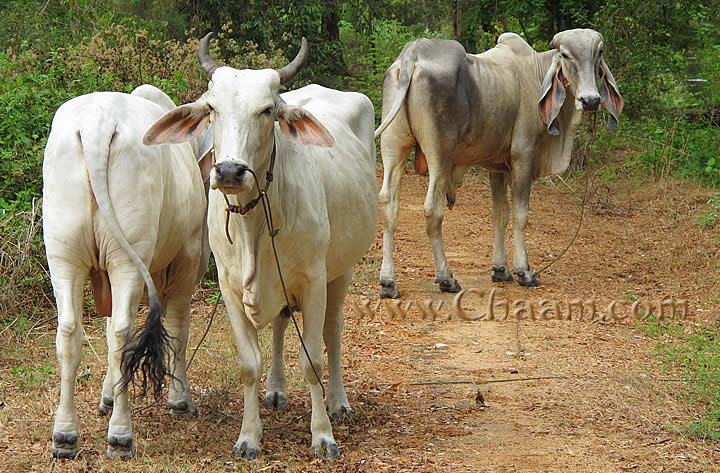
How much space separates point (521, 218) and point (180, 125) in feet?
17.5

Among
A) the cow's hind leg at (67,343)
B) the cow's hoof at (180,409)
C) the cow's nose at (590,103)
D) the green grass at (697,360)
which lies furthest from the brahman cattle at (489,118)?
the cow's hind leg at (67,343)

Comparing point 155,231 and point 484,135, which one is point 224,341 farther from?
point 484,135

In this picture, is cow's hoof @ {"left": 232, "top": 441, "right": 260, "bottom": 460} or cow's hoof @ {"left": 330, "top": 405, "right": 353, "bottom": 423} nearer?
cow's hoof @ {"left": 232, "top": 441, "right": 260, "bottom": 460}

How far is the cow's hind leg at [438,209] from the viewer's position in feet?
30.5

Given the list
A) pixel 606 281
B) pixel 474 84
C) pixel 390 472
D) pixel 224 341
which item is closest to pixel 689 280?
pixel 606 281

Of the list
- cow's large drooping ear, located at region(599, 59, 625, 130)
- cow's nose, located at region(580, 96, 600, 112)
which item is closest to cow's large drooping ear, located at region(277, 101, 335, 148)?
cow's nose, located at region(580, 96, 600, 112)

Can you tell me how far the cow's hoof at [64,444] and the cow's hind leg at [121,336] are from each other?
0.16 m

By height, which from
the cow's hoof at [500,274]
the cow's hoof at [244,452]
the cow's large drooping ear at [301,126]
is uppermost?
the cow's large drooping ear at [301,126]

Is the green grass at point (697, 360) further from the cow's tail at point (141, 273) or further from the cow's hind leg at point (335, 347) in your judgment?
the cow's tail at point (141, 273)

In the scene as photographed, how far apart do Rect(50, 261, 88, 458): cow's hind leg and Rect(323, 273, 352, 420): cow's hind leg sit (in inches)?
58.0

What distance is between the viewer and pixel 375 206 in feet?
20.4

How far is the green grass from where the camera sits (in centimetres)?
572

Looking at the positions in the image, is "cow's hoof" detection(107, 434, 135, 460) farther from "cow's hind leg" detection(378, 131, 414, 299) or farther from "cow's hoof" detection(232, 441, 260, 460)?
"cow's hind leg" detection(378, 131, 414, 299)

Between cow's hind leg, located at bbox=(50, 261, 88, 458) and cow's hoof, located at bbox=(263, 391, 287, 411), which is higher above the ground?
cow's hind leg, located at bbox=(50, 261, 88, 458)
